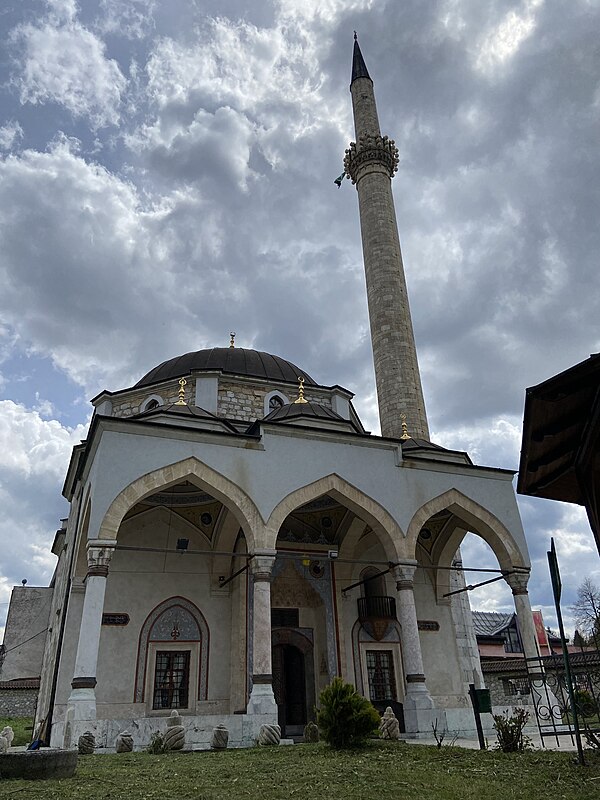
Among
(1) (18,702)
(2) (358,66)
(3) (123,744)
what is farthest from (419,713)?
(2) (358,66)

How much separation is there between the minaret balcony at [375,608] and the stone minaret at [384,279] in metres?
4.27

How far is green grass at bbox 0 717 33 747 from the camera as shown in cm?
1336

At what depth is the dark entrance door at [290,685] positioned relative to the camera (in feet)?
40.8

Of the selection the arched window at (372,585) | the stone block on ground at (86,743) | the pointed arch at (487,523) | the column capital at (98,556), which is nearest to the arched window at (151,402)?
the arched window at (372,585)

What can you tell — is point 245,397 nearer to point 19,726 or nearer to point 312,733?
point 312,733

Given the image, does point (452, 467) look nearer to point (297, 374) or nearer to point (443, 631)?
point (443, 631)

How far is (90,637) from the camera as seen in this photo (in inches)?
341

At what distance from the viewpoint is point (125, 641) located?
1154cm

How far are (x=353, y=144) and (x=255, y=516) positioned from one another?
1523cm

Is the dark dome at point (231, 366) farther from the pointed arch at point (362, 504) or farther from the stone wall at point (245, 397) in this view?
the pointed arch at point (362, 504)

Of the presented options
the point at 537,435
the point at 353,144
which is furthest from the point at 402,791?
the point at 353,144

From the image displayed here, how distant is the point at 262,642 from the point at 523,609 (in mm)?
5199

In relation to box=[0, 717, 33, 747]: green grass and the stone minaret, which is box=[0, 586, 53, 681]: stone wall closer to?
box=[0, 717, 33, 747]: green grass

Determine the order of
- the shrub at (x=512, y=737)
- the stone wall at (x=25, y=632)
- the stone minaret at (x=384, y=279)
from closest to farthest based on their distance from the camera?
1. the shrub at (x=512, y=737)
2. the stone minaret at (x=384, y=279)
3. the stone wall at (x=25, y=632)
